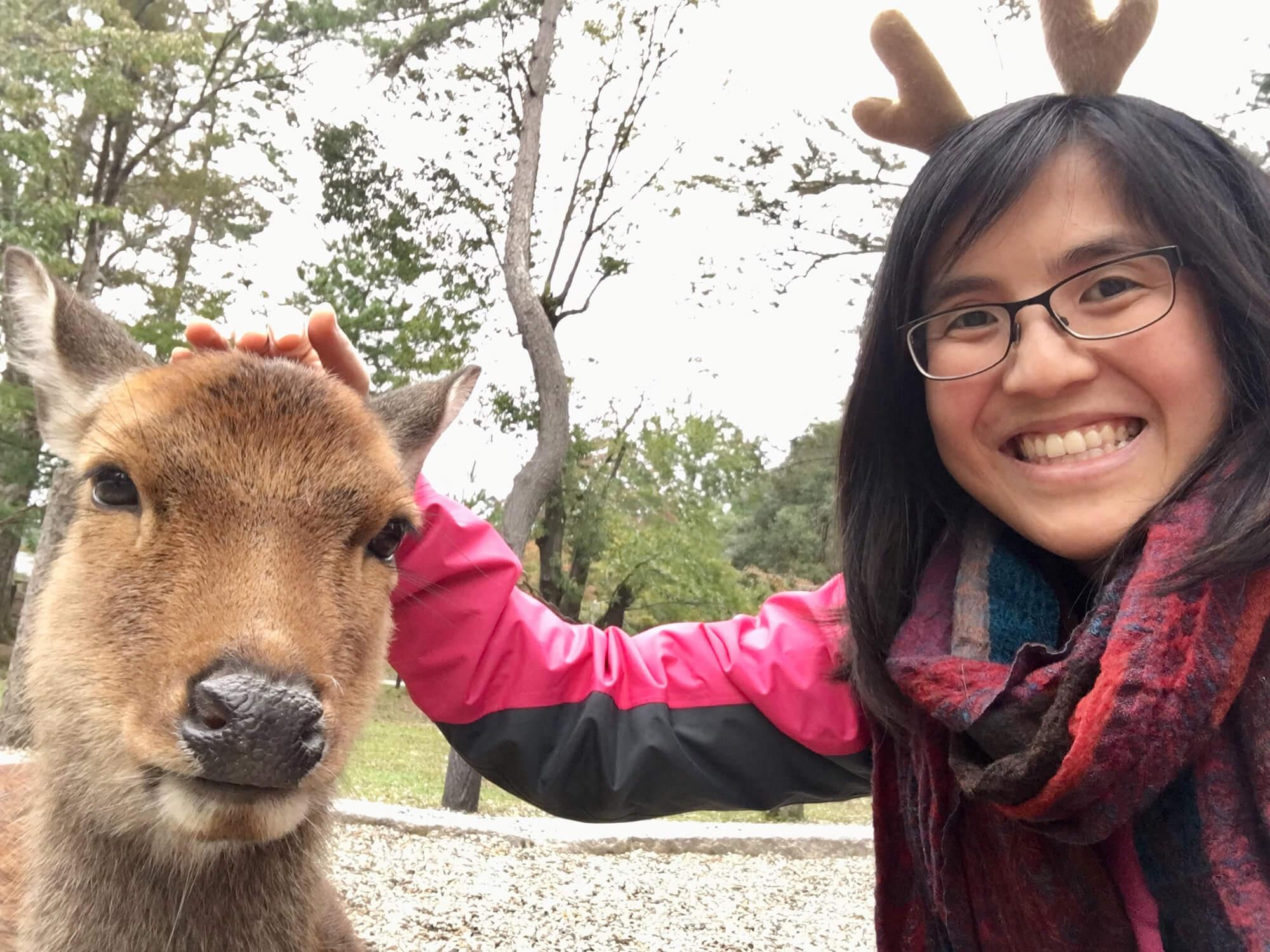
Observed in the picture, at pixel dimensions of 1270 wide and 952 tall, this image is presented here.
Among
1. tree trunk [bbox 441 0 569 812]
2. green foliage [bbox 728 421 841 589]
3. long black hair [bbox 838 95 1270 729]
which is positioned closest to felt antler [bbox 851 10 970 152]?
long black hair [bbox 838 95 1270 729]

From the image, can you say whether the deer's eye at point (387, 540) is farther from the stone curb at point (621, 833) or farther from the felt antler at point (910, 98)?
the stone curb at point (621, 833)

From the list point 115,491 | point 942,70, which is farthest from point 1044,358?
point 115,491

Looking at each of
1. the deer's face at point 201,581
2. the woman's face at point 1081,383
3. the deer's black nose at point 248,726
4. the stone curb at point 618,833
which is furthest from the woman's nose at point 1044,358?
the stone curb at point 618,833

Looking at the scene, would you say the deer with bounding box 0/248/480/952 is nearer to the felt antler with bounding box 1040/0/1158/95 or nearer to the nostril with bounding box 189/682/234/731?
the nostril with bounding box 189/682/234/731

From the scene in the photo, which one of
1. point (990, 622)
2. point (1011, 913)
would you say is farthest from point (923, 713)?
point (1011, 913)

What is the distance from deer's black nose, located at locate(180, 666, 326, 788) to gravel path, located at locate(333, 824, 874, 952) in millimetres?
2993

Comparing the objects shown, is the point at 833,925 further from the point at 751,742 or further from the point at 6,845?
the point at 6,845

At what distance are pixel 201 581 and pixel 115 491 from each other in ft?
1.10

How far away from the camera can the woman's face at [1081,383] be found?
156 cm

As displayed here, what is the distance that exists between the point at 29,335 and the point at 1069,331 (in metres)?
2.12

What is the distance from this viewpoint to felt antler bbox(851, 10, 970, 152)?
6.21 ft

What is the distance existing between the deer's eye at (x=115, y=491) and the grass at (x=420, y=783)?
3616 mm

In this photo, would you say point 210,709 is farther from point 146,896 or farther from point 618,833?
point 618,833

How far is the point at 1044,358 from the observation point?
5.15 feet
